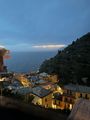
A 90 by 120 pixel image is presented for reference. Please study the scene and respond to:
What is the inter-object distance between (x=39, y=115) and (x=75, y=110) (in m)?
0.36

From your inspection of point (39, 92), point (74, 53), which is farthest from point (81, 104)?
point (74, 53)

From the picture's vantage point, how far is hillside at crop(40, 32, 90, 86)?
107 feet

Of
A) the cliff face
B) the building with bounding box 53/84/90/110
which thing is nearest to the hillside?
the building with bounding box 53/84/90/110

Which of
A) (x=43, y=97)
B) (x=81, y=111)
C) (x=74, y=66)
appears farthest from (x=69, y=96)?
(x=81, y=111)

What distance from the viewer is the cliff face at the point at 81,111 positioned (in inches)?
53.3

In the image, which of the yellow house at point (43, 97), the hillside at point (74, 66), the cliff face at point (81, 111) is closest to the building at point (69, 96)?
the yellow house at point (43, 97)

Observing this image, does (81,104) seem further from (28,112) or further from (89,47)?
(89,47)

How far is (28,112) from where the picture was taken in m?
1.74

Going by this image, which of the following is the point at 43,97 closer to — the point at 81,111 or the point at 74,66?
the point at 74,66

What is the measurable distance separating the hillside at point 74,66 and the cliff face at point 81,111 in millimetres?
29721

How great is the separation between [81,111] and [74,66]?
117 feet

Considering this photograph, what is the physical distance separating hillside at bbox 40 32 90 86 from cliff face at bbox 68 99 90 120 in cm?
2972

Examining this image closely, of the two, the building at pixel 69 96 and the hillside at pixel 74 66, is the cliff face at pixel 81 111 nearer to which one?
the building at pixel 69 96

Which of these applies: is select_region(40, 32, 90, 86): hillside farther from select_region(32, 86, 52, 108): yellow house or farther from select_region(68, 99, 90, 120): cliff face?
select_region(68, 99, 90, 120): cliff face
